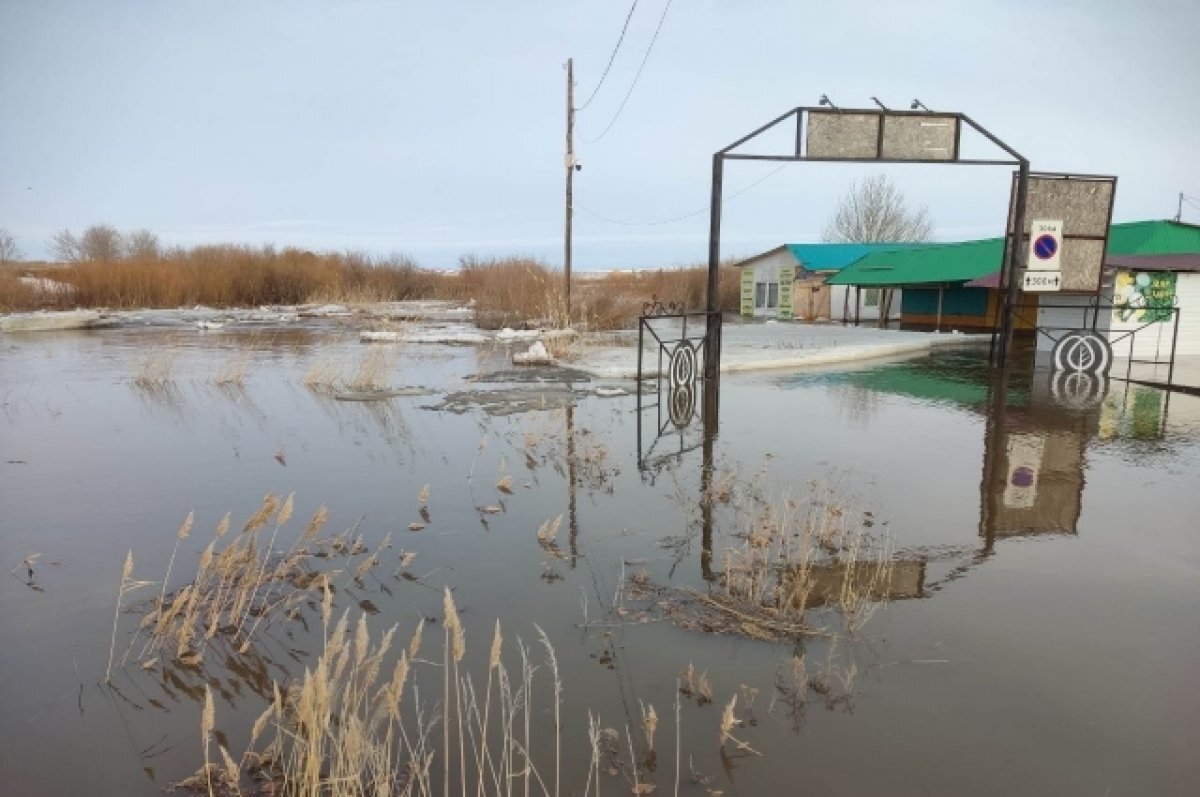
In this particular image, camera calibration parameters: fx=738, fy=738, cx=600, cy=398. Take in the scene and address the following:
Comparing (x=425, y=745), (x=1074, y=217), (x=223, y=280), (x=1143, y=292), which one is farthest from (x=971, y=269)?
(x=223, y=280)

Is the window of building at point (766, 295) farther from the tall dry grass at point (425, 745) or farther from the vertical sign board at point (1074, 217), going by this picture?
the tall dry grass at point (425, 745)

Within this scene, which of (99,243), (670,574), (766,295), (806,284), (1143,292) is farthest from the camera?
(99,243)

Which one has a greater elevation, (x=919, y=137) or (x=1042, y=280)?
(x=919, y=137)

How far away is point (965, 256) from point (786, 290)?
1158 centimetres

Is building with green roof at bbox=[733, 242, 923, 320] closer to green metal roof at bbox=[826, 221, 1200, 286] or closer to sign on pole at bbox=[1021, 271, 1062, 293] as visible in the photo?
green metal roof at bbox=[826, 221, 1200, 286]

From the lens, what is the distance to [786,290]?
3797cm

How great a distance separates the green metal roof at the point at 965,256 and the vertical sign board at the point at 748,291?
325 inches

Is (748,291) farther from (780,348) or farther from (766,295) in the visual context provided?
(780,348)

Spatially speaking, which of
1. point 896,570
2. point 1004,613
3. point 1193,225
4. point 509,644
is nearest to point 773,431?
point 896,570

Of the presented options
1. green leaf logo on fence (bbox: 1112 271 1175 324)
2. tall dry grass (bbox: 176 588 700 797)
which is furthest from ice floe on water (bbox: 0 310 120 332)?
green leaf logo on fence (bbox: 1112 271 1175 324)

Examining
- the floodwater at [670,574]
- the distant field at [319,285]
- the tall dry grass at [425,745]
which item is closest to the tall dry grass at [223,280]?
the distant field at [319,285]

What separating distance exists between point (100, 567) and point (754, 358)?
1402 centimetres

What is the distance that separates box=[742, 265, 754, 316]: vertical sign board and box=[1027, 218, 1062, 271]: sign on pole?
27.7m

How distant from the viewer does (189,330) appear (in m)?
26.0
